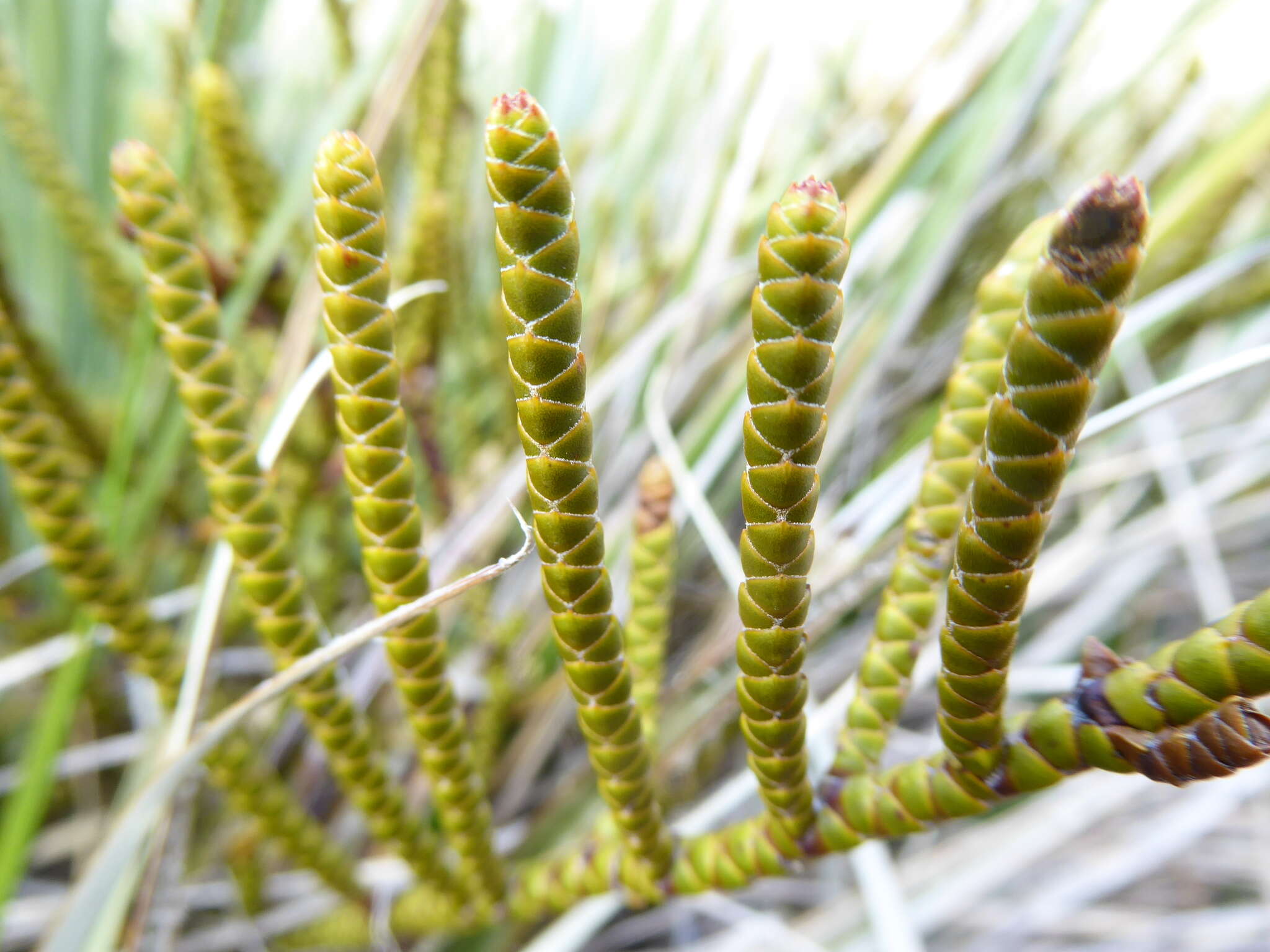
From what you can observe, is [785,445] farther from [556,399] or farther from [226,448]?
[226,448]

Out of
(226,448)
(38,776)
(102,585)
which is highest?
(226,448)

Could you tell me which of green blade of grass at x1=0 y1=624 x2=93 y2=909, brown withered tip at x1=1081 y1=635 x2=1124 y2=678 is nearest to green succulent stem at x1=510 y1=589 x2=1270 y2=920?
brown withered tip at x1=1081 y1=635 x2=1124 y2=678

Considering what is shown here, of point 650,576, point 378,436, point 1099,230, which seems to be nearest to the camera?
point 1099,230

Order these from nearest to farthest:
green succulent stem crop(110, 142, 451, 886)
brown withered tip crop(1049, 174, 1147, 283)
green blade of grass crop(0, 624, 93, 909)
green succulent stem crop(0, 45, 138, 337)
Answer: brown withered tip crop(1049, 174, 1147, 283) → green succulent stem crop(110, 142, 451, 886) → green blade of grass crop(0, 624, 93, 909) → green succulent stem crop(0, 45, 138, 337)

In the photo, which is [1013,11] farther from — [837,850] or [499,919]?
[499,919]

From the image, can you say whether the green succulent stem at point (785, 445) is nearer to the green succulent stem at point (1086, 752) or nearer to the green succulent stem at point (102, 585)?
the green succulent stem at point (1086, 752)

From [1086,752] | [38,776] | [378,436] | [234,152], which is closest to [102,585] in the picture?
[38,776]

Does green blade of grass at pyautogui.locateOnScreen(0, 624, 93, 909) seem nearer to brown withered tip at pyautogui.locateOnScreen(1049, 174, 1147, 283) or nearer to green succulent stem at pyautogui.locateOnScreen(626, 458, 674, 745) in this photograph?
green succulent stem at pyautogui.locateOnScreen(626, 458, 674, 745)
